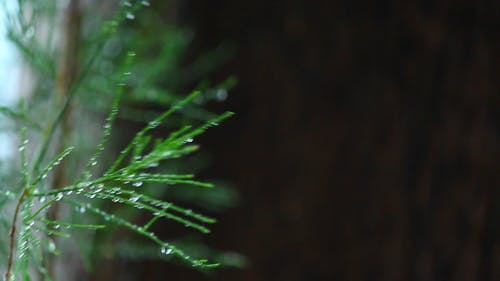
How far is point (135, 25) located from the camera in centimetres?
131

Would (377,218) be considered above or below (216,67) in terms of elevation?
below

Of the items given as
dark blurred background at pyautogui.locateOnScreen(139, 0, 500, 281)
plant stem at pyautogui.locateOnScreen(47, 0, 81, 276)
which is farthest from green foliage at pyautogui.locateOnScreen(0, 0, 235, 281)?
dark blurred background at pyautogui.locateOnScreen(139, 0, 500, 281)

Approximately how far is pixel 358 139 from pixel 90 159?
1.76 ft

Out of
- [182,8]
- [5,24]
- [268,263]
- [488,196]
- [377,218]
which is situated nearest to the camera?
[5,24]

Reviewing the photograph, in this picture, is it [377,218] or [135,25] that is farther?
[135,25]

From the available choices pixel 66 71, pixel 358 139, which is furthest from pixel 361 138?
pixel 66 71

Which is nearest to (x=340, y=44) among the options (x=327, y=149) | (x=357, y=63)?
(x=357, y=63)

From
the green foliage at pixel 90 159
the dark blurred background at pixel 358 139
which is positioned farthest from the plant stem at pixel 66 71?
the dark blurred background at pixel 358 139

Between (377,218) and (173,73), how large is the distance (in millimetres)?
464

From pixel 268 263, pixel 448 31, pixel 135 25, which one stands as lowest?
pixel 268 263

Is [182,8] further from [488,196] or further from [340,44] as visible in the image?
[488,196]

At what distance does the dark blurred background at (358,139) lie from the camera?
92 centimetres

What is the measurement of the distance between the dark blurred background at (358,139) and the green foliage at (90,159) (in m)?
0.13

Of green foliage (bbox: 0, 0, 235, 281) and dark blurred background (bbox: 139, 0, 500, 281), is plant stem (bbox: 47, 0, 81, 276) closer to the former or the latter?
green foliage (bbox: 0, 0, 235, 281)
